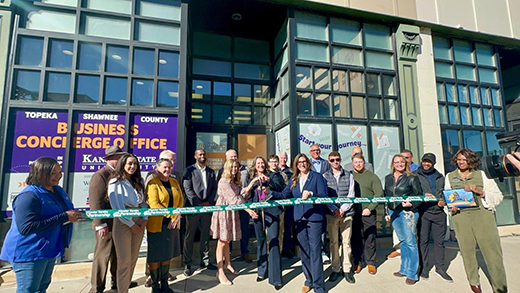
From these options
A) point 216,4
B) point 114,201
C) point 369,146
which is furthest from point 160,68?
point 369,146

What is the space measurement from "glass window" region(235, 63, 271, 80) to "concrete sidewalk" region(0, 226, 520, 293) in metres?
4.71

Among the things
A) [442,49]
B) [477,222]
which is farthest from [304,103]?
[442,49]

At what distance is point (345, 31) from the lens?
6.15 m

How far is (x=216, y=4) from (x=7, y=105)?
181 inches

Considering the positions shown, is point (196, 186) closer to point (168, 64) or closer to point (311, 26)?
point (168, 64)

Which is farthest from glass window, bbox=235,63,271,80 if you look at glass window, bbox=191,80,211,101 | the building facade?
glass window, bbox=191,80,211,101

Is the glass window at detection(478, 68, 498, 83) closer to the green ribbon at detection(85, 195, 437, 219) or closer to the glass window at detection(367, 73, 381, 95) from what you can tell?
the glass window at detection(367, 73, 381, 95)

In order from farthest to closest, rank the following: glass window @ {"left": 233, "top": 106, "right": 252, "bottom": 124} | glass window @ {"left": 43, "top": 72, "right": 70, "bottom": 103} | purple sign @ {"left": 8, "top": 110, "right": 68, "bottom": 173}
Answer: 1. glass window @ {"left": 233, "top": 106, "right": 252, "bottom": 124}
2. glass window @ {"left": 43, "top": 72, "right": 70, "bottom": 103}
3. purple sign @ {"left": 8, "top": 110, "right": 68, "bottom": 173}

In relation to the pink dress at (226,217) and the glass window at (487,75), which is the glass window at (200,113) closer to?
the pink dress at (226,217)

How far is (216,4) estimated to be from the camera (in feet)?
19.1

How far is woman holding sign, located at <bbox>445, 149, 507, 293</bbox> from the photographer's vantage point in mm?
3043

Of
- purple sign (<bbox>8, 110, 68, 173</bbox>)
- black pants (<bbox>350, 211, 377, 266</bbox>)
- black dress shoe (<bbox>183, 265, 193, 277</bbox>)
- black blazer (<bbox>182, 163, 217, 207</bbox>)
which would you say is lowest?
black dress shoe (<bbox>183, 265, 193, 277</bbox>)

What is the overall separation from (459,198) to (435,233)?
0.98 metres

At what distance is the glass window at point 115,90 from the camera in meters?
4.71
